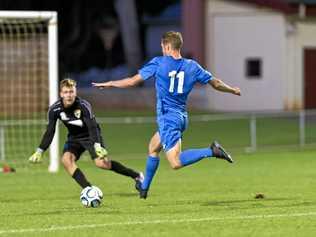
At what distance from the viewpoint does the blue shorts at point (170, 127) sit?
529 inches

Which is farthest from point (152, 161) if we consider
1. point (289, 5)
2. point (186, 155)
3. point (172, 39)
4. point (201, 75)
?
point (289, 5)

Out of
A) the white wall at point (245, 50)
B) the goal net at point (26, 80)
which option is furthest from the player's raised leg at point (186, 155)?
the white wall at point (245, 50)

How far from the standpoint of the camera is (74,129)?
47.6 feet

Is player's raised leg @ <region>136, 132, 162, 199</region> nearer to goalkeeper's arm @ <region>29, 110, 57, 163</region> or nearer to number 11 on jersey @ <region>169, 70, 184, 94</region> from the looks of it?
number 11 on jersey @ <region>169, 70, 184, 94</region>

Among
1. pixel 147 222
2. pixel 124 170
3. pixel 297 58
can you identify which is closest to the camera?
pixel 147 222

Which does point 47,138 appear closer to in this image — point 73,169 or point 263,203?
point 73,169

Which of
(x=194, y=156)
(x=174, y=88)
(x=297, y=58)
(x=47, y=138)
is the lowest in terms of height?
(x=297, y=58)

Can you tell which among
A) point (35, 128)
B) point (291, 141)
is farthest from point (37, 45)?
point (291, 141)

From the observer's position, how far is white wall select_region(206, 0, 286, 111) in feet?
132

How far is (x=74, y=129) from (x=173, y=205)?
2.00 m

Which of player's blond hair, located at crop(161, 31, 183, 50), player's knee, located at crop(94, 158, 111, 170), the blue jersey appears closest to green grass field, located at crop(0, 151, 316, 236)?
player's knee, located at crop(94, 158, 111, 170)

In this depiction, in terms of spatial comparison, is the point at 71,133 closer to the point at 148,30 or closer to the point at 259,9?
the point at 259,9

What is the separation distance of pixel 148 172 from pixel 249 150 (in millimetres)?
13413

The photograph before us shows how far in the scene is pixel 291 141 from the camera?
29.0 metres
